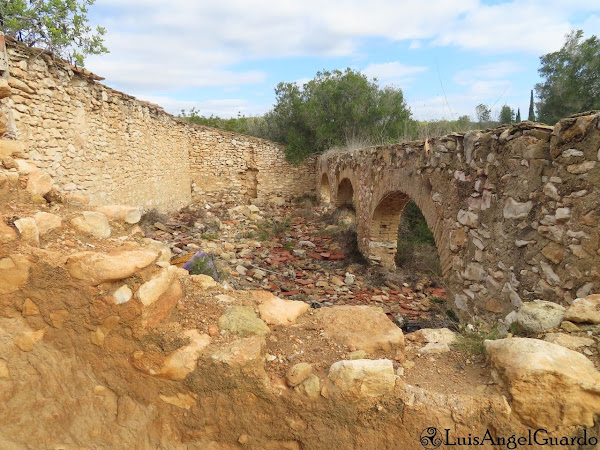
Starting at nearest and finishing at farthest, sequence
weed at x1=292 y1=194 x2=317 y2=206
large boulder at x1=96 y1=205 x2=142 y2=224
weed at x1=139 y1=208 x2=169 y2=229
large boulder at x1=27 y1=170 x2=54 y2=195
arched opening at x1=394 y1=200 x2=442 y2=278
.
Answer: large boulder at x1=27 y1=170 x2=54 y2=195 → large boulder at x1=96 y1=205 x2=142 y2=224 → arched opening at x1=394 y1=200 x2=442 y2=278 → weed at x1=139 y1=208 x2=169 y2=229 → weed at x1=292 y1=194 x2=317 y2=206

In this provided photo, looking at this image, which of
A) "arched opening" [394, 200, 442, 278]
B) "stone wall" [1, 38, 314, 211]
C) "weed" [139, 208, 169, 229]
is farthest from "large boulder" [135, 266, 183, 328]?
"weed" [139, 208, 169, 229]

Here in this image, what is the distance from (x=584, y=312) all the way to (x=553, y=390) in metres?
0.75

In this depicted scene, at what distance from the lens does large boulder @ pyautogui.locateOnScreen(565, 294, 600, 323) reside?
1960 millimetres

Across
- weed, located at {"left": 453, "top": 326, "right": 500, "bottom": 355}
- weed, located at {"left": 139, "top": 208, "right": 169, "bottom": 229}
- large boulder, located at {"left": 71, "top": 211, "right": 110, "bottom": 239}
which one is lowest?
weed, located at {"left": 139, "top": 208, "right": 169, "bottom": 229}

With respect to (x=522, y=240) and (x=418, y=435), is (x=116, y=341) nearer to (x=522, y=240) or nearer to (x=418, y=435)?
(x=418, y=435)

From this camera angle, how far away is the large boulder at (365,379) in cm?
162

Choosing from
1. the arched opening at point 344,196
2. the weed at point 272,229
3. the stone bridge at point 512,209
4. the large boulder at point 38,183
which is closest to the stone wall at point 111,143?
the large boulder at point 38,183

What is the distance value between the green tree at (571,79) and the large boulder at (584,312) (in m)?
13.5

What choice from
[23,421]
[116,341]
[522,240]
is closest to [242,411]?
[116,341]

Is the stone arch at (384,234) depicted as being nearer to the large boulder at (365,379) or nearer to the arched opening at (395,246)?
the arched opening at (395,246)

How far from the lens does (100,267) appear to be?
1804mm

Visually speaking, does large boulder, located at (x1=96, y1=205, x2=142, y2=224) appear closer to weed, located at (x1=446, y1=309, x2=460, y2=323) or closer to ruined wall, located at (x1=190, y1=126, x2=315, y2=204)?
weed, located at (x1=446, y1=309, x2=460, y2=323)

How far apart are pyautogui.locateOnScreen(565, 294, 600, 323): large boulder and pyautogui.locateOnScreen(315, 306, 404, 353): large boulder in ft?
3.06

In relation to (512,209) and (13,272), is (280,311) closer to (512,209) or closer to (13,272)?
(13,272)
